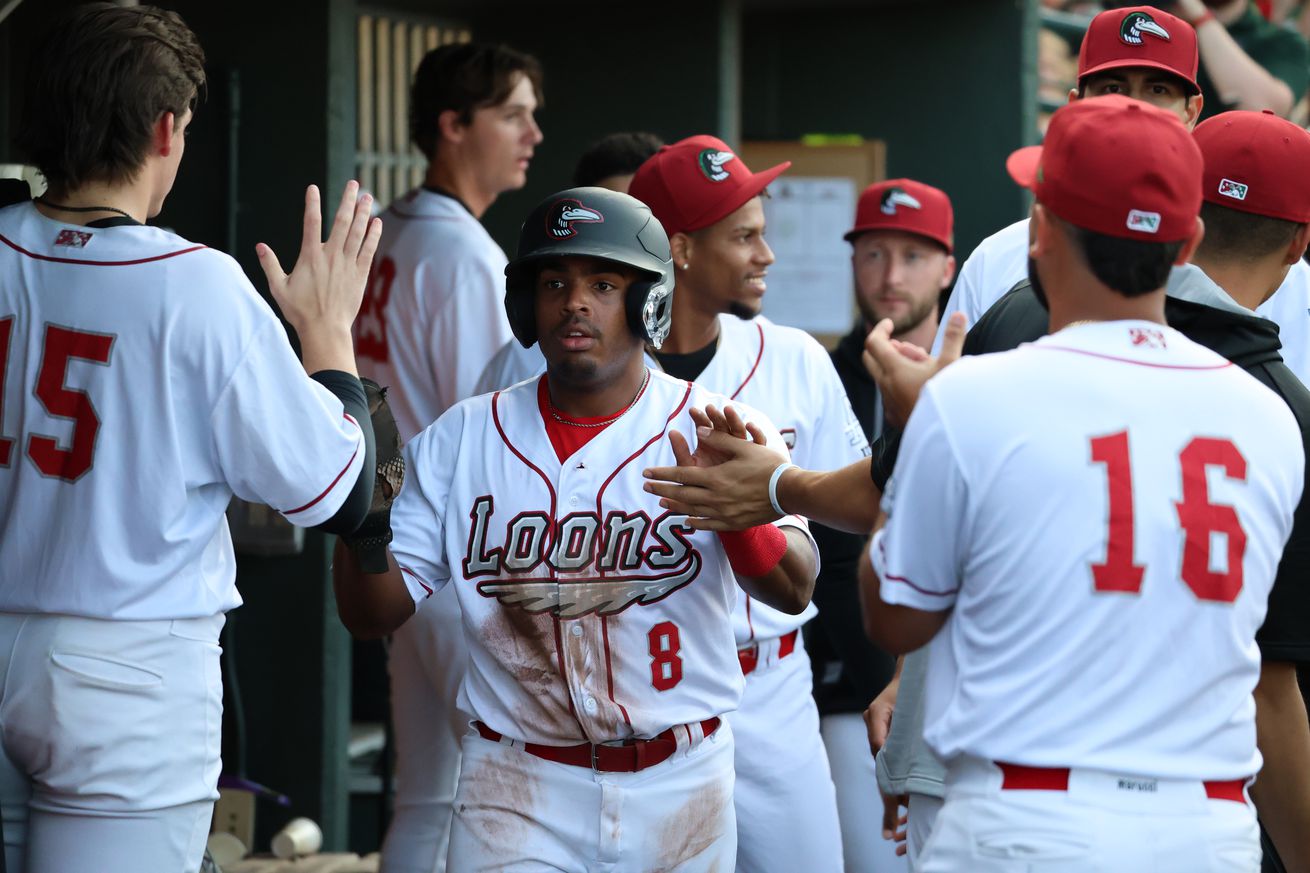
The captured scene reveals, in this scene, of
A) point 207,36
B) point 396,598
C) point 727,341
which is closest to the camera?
point 396,598

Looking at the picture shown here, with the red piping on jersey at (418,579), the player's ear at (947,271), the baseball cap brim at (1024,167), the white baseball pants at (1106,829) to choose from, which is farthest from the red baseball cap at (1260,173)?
the player's ear at (947,271)

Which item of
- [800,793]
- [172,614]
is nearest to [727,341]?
[800,793]

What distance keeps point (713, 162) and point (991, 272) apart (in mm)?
854

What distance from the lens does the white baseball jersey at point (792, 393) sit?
412 centimetres

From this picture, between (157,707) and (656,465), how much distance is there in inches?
39.4

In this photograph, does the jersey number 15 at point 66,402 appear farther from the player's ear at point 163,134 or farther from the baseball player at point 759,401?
the baseball player at point 759,401

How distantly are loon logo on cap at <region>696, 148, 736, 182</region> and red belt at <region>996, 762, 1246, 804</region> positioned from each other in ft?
7.64

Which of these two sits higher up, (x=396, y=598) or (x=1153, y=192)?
(x=1153, y=192)

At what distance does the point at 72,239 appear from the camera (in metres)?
2.79

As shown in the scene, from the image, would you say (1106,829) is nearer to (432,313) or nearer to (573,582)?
(573,582)

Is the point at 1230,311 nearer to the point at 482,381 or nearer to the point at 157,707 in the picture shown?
the point at 157,707

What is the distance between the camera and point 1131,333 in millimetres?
2350

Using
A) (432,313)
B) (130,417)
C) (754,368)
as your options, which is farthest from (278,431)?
(432,313)

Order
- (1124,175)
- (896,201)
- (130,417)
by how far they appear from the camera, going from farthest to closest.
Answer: (896,201), (130,417), (1124,175)
